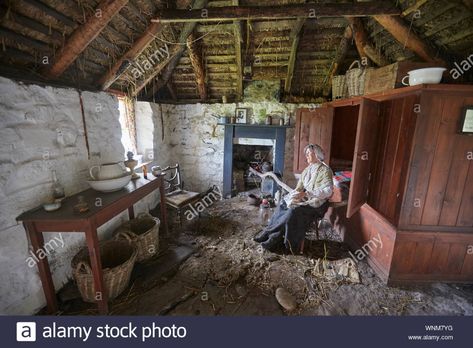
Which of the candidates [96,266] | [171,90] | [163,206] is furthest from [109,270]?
[171,90]

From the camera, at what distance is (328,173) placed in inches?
105

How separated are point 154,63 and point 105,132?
1337 millimetres

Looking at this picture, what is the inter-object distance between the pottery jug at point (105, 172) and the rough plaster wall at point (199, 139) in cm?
204

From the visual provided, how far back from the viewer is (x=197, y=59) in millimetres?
3691

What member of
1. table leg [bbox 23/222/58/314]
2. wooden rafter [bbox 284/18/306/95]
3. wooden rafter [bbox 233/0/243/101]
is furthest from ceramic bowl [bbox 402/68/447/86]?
table leg [bbox 23/222/58/314]

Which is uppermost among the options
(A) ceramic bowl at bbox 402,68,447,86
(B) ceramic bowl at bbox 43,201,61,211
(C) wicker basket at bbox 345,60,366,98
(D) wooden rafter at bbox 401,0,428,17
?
(D) wooden rafter at bbox 401,0,428,17

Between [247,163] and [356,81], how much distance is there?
2.86m

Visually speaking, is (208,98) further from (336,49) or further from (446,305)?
(446,305)

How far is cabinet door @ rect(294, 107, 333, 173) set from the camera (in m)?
3.45

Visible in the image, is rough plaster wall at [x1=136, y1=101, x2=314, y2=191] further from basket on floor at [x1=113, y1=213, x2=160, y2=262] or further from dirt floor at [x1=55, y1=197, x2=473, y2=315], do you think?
dirt floor at [x1=55, y1=197, x2=473, y2=315]

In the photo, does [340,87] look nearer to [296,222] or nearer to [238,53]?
[238,53]

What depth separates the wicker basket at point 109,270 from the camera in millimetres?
1873

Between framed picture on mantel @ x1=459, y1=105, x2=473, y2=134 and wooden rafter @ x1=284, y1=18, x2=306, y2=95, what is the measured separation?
→ 7.05ft

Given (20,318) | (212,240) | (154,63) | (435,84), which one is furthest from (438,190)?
(154,63)
